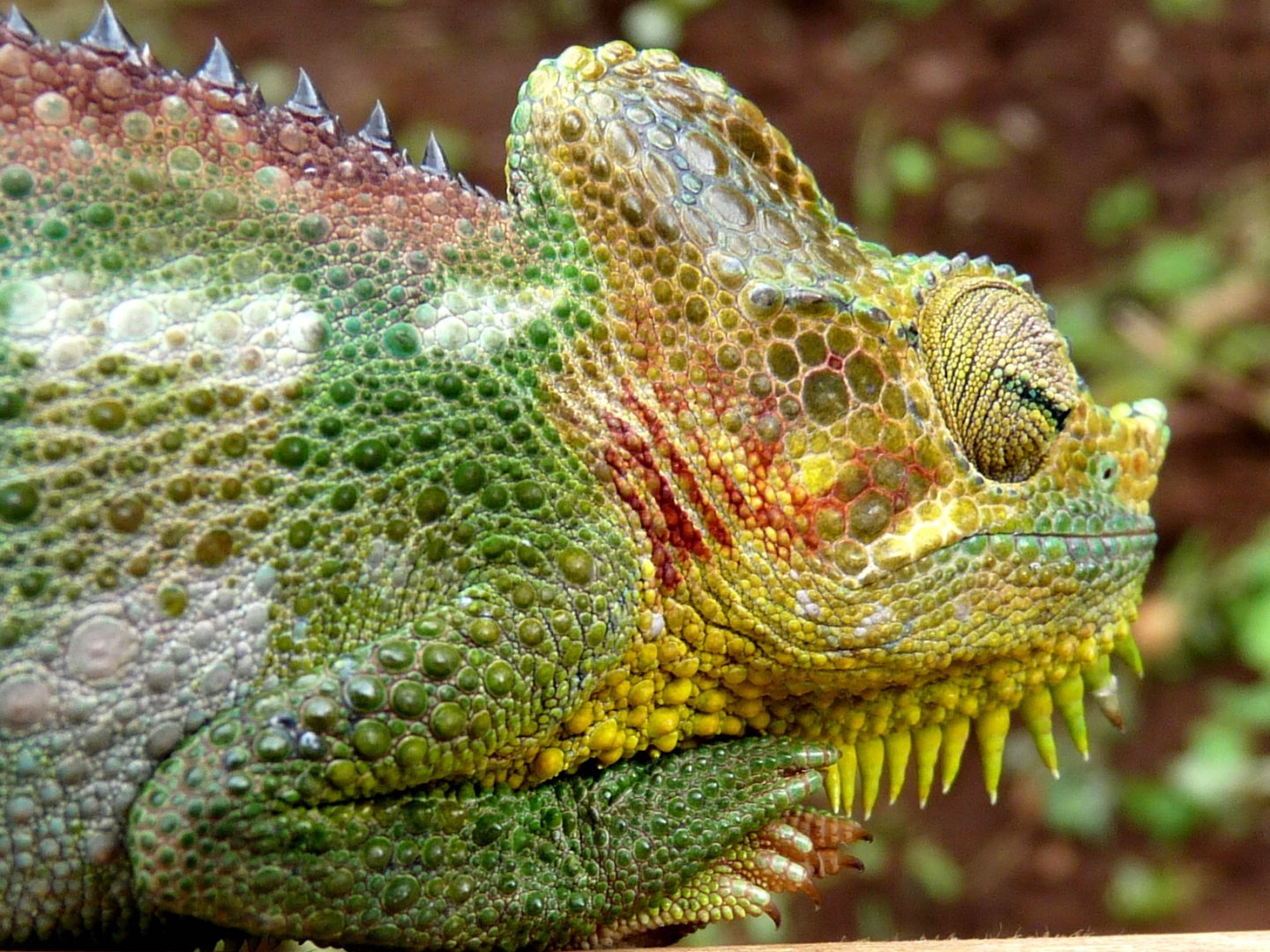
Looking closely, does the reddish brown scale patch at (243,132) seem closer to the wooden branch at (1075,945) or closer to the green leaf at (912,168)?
the wooden branch at (1075,945)

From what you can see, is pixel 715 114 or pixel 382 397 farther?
pixel 715 114

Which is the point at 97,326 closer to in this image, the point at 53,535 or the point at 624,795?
the point at 53,535

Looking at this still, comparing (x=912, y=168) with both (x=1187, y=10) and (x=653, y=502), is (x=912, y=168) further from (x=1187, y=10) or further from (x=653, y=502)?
(x=653, y=502)

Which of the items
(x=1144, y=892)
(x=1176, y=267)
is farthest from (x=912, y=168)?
(x=1144, y=892)

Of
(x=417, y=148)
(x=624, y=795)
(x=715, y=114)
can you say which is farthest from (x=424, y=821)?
(x=417, y=148)

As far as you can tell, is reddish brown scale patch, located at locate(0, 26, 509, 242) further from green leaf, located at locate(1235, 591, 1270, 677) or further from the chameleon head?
green leaf, located at locate(1235, 591, 1270, 677)

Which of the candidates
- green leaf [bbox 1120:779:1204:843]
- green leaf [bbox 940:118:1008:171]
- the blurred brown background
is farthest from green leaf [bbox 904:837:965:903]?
green leaf [bbox 940:118:1008:171]
